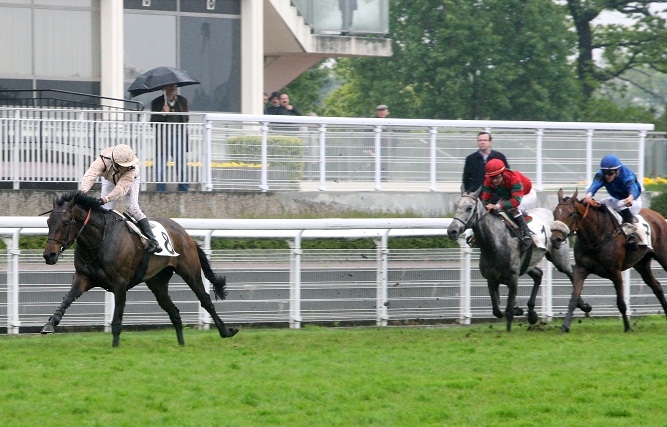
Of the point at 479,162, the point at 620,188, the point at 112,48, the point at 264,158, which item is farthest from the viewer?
the point at 112,48

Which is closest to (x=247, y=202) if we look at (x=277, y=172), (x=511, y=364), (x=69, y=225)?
(x=277, y=172)

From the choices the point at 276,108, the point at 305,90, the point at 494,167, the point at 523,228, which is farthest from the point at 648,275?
the point at 305,90

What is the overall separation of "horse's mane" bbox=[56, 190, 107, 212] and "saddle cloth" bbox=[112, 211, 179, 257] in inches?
13.8

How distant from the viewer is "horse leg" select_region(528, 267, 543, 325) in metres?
12.9

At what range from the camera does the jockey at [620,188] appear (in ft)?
41.8

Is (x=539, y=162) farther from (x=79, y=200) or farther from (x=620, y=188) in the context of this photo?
(x=79, y=200)

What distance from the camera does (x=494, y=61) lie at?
3884 centimetres

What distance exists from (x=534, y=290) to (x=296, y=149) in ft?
15.9

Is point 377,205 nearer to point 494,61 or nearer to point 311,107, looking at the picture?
point 494,61

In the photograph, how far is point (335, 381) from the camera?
28.4 ft

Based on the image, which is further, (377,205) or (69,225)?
(377,205)

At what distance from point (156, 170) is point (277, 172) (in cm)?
167

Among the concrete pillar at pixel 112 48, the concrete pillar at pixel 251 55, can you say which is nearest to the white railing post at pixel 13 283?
the concrete pillar at pixel 112 48

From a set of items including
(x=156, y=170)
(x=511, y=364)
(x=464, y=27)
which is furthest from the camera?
(x=464, y=27)
